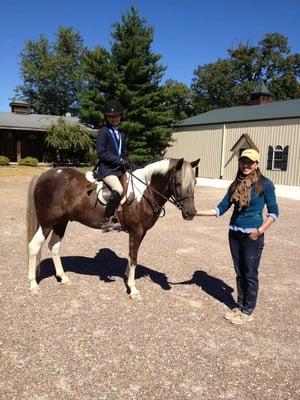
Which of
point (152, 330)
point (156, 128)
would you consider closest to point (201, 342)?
point (152, 330)

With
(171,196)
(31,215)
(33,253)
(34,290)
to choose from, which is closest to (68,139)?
(31,215)

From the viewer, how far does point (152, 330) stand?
4211 millimetres

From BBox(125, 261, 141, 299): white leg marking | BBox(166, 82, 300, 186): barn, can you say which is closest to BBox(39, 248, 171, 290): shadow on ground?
BBox(125, 261, 141, 299): white leg marking

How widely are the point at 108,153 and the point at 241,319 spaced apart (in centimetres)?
270

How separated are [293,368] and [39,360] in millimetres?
2425

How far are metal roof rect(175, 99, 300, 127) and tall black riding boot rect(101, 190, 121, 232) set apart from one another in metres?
20.4

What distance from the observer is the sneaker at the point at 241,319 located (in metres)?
4.45

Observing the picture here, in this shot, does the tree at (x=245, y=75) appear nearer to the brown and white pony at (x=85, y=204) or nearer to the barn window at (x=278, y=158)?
the barn window at (x=278, y=158)

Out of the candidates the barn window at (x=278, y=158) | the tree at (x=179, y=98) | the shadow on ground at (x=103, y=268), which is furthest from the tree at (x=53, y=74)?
the shadow on ground at (x=103, y=268)

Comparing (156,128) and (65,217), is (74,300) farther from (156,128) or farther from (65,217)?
(156,128)

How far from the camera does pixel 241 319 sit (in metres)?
4.48

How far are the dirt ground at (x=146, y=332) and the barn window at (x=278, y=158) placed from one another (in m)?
17.6

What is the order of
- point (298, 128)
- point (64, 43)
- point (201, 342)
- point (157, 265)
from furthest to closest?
point (64, 43)
point (298, 128)
point (157, 265)
point (201, 342)

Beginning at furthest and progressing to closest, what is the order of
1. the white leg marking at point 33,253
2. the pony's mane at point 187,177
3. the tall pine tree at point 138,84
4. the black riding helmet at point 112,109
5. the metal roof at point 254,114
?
the tall pine tree at point 138,84 < the metal roof at point 254,114 < the white leg marking at point 33,253 < the black riding helmet at point 112,109 < the pony's mane at point 187,177
